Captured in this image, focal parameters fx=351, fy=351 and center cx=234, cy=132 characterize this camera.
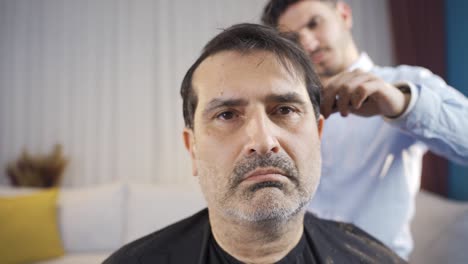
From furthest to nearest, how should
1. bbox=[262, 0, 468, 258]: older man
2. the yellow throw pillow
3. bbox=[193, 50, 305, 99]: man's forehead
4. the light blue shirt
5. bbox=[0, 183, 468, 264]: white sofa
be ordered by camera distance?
bbox=[0, 183, 468, 264]: white sofa
the yellow throw pillow
the light blue shirt
bbox=[262, 0, 468, 258]: older man
bbox=[193, 50, 305, 99]: man's forehead

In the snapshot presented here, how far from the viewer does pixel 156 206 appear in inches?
130

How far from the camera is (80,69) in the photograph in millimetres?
3895

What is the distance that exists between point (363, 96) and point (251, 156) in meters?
0.48

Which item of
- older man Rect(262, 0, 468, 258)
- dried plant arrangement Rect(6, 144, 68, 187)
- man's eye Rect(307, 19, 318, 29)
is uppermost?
man's eye Rect(307, 19, 318, 29)

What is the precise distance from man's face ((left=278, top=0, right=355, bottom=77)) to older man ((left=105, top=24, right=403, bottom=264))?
1.29 ft

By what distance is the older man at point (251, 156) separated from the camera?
965mm

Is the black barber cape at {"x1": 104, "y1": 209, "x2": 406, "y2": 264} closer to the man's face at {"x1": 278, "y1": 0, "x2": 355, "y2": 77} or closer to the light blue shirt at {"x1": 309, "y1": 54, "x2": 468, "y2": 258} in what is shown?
the light blue shirt at {"x1": 309, "y1": 54, "x2": 468, "y2": 258}

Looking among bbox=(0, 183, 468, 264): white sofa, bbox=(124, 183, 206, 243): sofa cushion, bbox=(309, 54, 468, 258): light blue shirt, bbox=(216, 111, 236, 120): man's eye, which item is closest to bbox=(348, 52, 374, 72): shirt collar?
bbox=(309, 54, 468, 258): light blue shirt

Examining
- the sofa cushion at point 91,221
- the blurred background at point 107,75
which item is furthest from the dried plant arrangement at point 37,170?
the sofa cushion at point 91,221

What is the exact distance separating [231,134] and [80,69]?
341cm

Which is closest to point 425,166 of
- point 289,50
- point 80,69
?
point 289,50

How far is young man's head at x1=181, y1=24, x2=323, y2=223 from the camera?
957mm

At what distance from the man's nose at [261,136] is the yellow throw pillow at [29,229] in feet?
9.01

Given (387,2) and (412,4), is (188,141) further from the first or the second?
(387,2)
